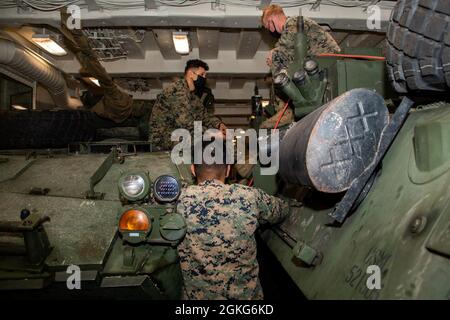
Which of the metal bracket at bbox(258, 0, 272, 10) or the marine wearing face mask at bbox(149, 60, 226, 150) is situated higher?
the metal bracket at bbox(258, 0, 272, 10)

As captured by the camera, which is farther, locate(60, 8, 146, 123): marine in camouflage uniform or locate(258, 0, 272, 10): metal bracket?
locate(258, 0, 272, 10): metal bracket

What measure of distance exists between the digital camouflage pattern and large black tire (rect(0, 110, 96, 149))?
323 centimetres

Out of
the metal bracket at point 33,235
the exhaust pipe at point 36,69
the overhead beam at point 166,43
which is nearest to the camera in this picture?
the metal bracket at point 33,235

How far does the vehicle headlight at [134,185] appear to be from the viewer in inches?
103

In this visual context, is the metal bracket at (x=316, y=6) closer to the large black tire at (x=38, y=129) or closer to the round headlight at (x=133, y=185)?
the large black tire at (x=38, y=129)

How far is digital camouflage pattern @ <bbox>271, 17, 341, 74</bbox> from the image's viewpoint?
13.4ft

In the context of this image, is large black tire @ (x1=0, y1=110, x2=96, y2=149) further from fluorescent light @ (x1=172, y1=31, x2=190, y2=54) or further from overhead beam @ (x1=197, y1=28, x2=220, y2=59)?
overhead beam @ (x1=197, y1=28, x2=220, y2=59)
